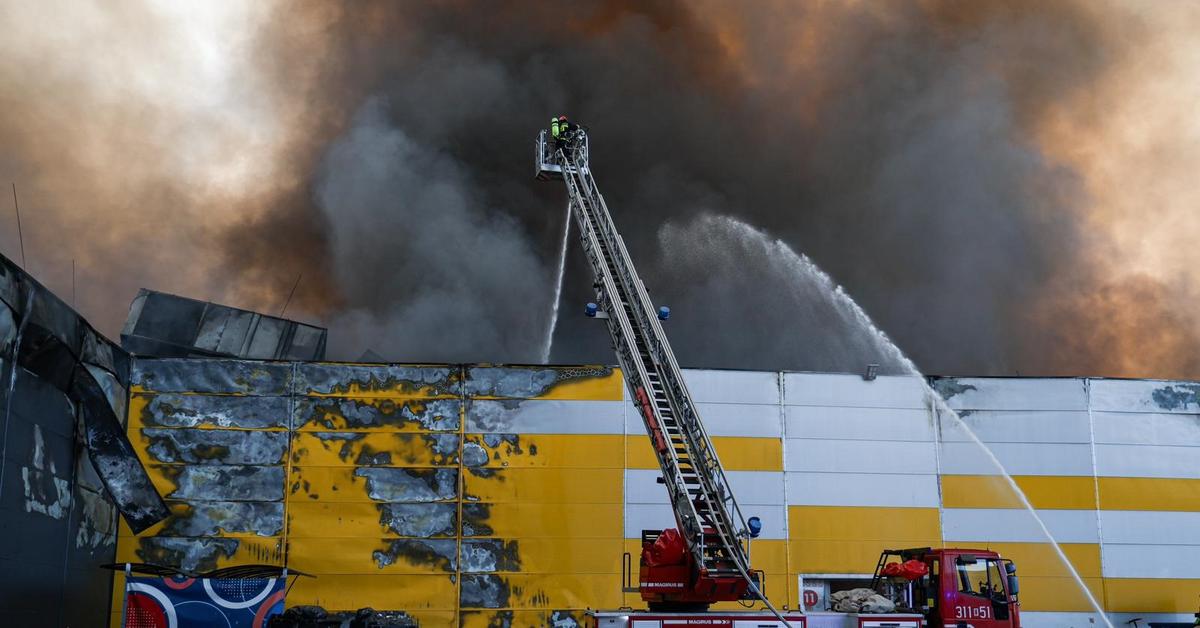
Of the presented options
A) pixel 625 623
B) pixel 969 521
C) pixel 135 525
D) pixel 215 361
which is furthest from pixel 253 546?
pixel 969 521

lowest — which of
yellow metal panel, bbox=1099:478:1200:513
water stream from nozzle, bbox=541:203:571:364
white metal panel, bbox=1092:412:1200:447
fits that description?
yellow metal panel, bbox=1099:478:1200:513

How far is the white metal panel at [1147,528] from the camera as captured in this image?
20.9 m

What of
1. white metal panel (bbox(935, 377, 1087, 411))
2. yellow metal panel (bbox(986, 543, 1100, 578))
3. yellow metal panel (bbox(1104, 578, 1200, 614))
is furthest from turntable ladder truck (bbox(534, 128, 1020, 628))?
yellow metal panel (bbox(1104, 578, 1200, 614))

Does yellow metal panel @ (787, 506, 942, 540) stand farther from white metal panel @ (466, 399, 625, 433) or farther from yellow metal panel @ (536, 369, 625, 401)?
yellow metal panel @ (536, 369, 625, 401)

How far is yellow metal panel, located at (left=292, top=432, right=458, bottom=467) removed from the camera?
65.6ft

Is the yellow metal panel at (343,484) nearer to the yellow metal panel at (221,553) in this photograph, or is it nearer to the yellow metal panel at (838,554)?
the yellow metal panel at (221,553)

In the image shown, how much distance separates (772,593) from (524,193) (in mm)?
20109

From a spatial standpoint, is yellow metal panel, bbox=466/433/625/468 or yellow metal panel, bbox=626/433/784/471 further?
yellow metal panel, bbox=626/433/784/471

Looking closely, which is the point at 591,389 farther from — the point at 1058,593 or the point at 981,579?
the point at 1058,593

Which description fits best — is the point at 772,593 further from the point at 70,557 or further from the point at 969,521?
the point at 70,557

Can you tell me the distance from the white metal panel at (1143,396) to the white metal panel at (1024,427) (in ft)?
1.77

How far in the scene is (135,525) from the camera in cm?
Answer: 1780

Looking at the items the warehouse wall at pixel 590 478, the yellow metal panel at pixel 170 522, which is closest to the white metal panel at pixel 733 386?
the warehouse wall at pixel 590 478

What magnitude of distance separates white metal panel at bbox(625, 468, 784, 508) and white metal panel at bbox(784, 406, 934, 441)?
1.01 m
